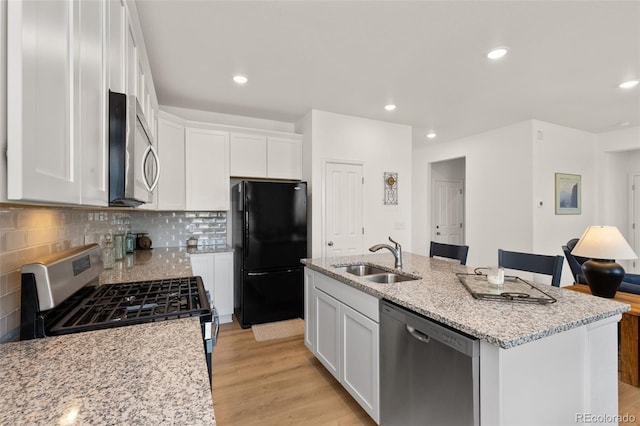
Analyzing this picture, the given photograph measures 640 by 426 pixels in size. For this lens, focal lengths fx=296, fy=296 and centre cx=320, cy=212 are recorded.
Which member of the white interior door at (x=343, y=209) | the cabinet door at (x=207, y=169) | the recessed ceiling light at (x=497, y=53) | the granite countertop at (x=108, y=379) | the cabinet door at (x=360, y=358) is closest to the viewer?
the granite countertop at (x=108, y=379)

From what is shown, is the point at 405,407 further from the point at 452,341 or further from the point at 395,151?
the point at 395,151

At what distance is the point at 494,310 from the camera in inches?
49.9

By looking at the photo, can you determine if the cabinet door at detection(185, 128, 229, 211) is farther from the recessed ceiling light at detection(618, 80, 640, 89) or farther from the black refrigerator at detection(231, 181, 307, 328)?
the recessed ceiling light at detection(618, 80, 640, 89)

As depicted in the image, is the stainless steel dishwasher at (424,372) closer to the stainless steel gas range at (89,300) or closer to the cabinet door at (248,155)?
the stainless steel gas range at (89,300)

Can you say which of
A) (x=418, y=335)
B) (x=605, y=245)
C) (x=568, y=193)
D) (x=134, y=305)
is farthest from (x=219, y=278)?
(x=568, y=193)

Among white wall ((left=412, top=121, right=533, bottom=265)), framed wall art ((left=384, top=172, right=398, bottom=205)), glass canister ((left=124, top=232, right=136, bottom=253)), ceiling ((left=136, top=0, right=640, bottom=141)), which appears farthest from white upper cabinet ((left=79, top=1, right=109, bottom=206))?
white wall ((left=412, top=121, right=533, bottom=265))

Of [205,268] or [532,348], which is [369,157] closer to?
[205,268]

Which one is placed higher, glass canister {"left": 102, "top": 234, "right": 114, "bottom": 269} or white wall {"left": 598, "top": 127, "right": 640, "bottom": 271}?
white wall {"left": 598, "top": 127, "right": 640, "bottom": 271}

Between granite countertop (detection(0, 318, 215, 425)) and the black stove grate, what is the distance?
0.08m

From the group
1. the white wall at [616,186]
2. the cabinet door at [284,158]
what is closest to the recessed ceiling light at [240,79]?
the cabinet door at [284,158]

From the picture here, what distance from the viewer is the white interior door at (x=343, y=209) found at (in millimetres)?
3832

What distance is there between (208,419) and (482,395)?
101 cm

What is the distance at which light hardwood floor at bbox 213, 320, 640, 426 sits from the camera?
6.26 feet

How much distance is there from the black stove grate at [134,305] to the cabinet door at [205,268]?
169 cm
